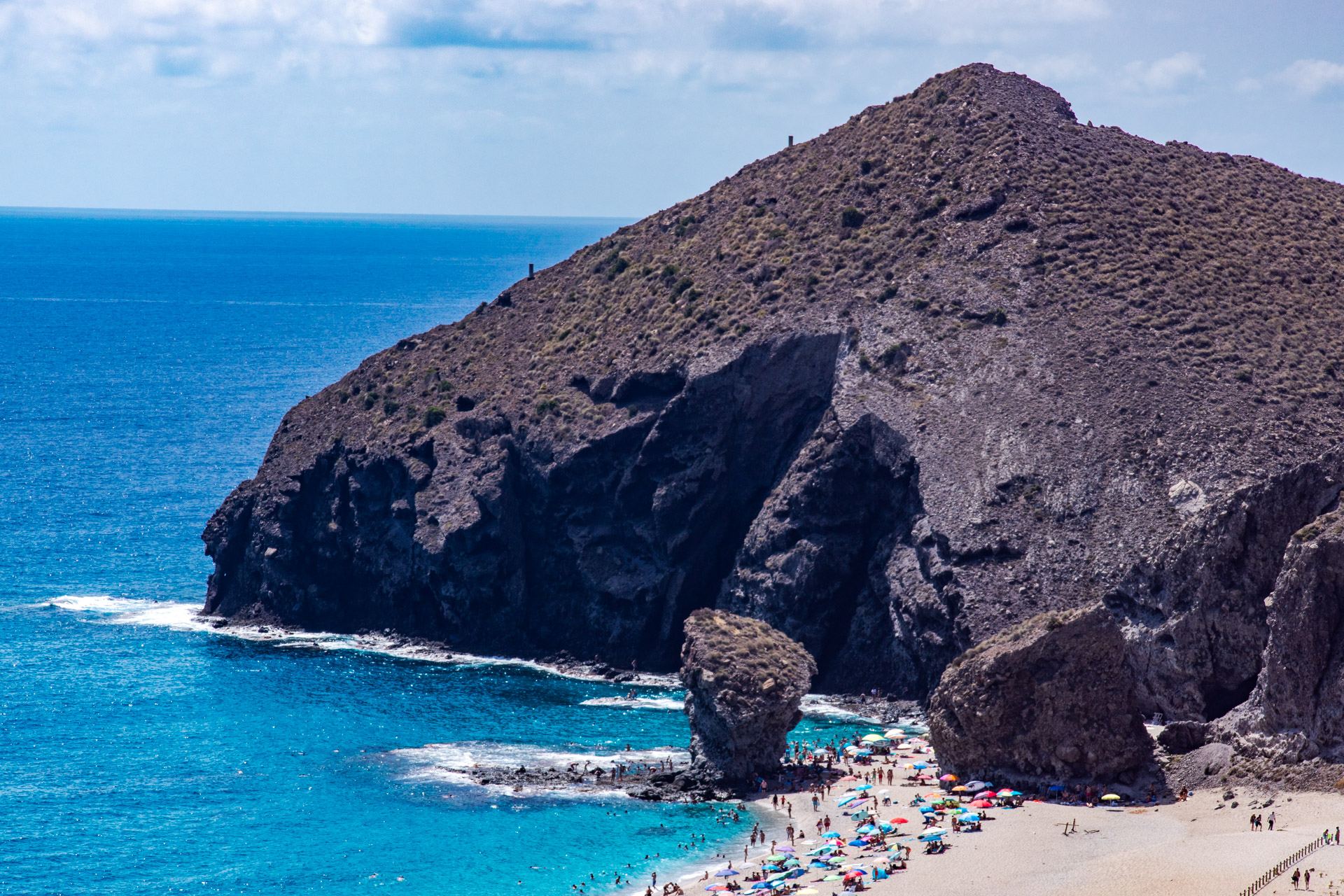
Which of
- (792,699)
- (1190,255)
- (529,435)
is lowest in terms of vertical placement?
(792,699)

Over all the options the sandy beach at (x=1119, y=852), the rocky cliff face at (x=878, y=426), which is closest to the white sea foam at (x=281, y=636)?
the rocky cliff face at (x=878, y=426)

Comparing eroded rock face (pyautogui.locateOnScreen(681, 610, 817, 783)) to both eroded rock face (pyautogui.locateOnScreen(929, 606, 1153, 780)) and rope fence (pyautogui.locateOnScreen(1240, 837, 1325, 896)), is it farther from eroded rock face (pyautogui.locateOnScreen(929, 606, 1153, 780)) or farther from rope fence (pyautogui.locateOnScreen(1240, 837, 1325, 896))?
rope fence (pyautogui.locateOnScreen(1240, 837, 1325, 896))

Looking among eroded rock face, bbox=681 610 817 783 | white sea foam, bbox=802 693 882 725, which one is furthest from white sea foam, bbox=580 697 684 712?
eroded rock face, bbox=681 610 817 783

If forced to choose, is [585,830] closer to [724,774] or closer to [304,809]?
[724,774]

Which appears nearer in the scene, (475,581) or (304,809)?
(304,809)

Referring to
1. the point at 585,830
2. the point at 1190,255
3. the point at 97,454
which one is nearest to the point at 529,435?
the point at 585,830

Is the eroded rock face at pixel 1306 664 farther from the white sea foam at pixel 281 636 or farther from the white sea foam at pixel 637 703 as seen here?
the white sea foam at pixel 281 636
